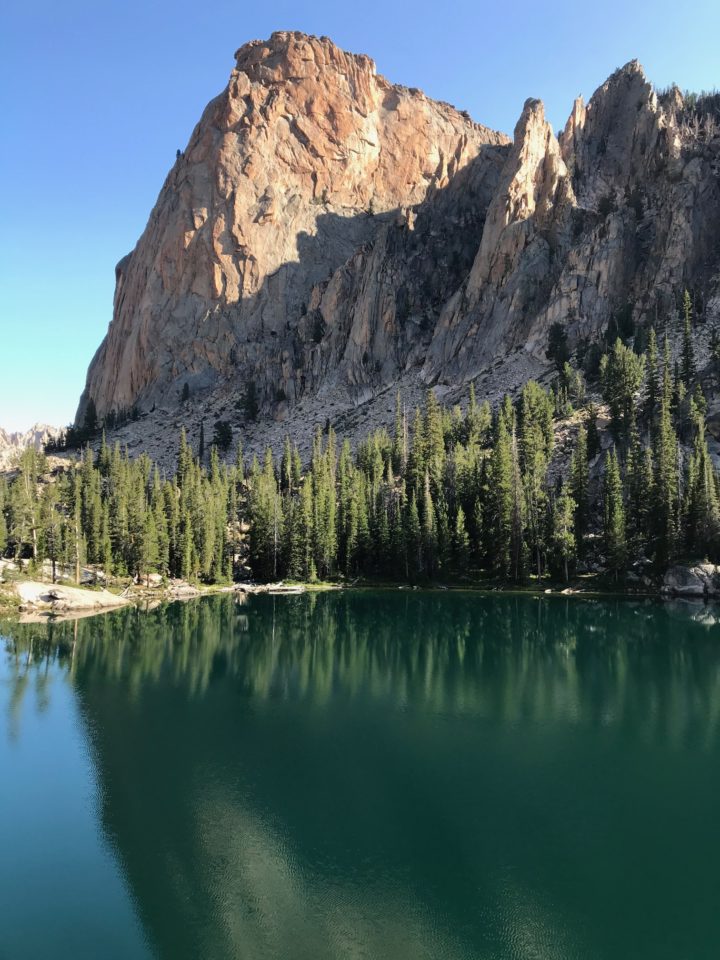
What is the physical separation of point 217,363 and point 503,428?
98650mm

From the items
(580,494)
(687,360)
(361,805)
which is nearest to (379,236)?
(687,360)

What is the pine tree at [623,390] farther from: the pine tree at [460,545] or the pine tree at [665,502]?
the pine tree at [460,545]

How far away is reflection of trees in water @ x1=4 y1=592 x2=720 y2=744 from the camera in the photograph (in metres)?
39.5

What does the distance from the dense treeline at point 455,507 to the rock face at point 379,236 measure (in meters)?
32.7

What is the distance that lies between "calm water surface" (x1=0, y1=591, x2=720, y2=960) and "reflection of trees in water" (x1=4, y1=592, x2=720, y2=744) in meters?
0.33

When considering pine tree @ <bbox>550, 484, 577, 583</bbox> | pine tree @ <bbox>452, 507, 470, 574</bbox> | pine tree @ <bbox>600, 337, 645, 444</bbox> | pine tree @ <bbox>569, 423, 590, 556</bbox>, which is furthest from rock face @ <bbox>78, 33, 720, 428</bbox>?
pine tree @ <bbox>452, 507, 470, 574</bbox>

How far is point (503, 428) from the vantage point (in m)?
97.4

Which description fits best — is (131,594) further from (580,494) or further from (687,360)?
(687,360)

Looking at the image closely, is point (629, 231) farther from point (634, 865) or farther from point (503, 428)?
point (634, 865)

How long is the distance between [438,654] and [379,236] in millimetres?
136205

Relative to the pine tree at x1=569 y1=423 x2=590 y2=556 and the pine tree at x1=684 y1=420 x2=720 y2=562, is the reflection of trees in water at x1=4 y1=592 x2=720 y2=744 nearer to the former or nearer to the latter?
the pine tree at x1=684 y1=420 x2=720 y2=562

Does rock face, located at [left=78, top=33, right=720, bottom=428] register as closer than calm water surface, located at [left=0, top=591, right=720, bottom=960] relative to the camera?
No

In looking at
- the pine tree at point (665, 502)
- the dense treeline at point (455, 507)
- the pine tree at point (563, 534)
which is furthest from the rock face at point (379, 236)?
the pine tree at point (563, 534)

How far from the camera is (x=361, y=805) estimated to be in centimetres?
2572
